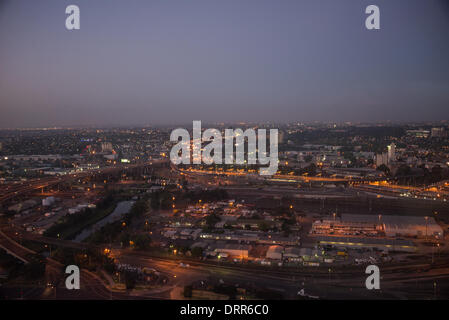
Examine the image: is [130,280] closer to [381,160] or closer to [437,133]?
[381,160]

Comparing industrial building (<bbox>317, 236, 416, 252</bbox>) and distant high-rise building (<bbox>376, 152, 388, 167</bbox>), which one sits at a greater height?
distant high-rise building (<bbox>376, 152, 388, 167</bbox>)

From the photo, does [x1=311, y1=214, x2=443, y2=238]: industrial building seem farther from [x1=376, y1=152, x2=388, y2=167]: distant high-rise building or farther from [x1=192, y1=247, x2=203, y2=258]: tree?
[x1=376, y1=152, x2=388, y2=167]: distant high-rise building

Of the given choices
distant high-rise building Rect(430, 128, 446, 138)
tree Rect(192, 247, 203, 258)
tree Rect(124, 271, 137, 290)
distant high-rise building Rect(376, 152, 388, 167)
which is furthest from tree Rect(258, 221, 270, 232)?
distant high-rise building Rect(430, 128, 446, 138)

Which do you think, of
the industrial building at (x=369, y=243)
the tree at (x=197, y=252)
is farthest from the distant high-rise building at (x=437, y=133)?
the tree at (x=197, y=252)

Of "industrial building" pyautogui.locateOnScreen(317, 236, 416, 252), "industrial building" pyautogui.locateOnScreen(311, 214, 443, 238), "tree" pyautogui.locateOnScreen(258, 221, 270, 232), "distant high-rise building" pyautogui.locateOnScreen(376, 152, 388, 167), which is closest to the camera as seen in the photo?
"industrial building" pyautogui.locateOnScreen(317, 236, 416, 252)

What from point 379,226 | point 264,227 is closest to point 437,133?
point 379,226

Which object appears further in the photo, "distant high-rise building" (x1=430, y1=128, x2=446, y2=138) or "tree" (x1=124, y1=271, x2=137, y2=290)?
"distant high-rise building" (x1=430, y1=128, x2=446, y2=138)

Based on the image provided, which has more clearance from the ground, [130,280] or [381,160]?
[381,160]

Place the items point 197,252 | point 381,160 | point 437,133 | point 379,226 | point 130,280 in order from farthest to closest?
point 437,133 → point 381,160 → point 379,226 → point 197,252 → point 130,280

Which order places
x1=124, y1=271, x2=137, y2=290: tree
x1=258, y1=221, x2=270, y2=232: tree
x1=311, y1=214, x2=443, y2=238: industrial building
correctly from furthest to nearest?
x1=258, y1=221, x2=270, y2=232: tree
x1=311, y1=214, x2=443, y2=238: industrial building
x1=124, y1=271, x2=137, y2=290: tree
